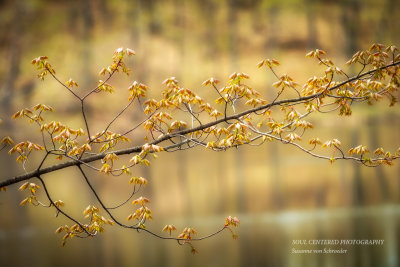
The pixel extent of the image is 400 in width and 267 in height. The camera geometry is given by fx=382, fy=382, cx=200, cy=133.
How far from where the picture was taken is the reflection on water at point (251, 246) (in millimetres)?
7766

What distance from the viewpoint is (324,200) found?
37.8 feet

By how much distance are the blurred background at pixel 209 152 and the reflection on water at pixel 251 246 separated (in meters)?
0.04

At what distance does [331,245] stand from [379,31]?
37800 millimetres

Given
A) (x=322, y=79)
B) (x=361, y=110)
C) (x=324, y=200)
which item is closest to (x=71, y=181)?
(x=324, y=200)

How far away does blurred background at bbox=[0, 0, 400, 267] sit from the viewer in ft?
28.6

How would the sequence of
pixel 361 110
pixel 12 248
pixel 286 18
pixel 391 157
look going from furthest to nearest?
1. pixel 286 18
2. pixel 361 110
3. pixel 12 248
4. pixel 391 157

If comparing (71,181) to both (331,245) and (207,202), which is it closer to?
(207,202)

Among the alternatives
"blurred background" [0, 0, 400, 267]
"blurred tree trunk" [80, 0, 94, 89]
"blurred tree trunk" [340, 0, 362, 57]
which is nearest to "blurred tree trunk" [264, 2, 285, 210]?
"blurred background" [0, 0, 400, 267]

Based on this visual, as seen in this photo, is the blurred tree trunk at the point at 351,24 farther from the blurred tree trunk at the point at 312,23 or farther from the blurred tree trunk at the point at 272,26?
the blurred tree trunk at the point at 272,26

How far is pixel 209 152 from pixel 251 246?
1476 cm

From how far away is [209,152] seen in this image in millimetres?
23141

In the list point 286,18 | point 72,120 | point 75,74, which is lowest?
point 72,120

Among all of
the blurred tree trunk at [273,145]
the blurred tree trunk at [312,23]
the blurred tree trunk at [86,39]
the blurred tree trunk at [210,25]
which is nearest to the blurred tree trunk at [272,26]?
the blurred tree trunk at [273,145]

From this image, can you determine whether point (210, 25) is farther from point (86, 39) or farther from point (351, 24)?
point (351, 24)
